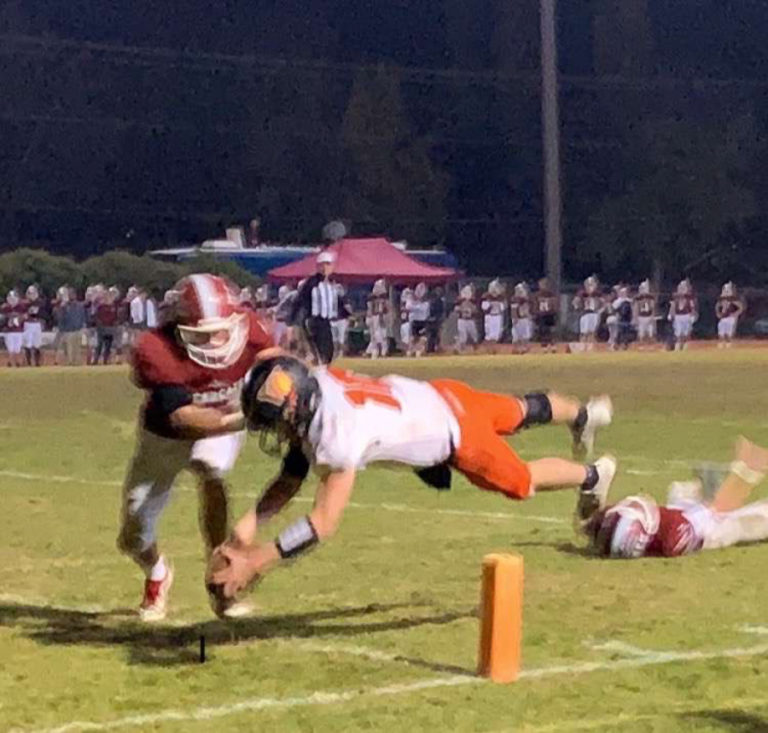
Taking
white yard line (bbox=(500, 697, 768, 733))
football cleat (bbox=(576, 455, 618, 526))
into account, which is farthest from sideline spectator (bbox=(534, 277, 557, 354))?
white yard line (bbox=(500, 697, 768, 733))

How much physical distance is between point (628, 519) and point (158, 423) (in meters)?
3.15

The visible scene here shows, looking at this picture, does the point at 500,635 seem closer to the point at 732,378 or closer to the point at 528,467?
the point at 528,467

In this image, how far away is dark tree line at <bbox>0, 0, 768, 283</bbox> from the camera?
6719cm

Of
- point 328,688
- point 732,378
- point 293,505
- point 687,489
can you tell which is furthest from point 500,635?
point 732,378

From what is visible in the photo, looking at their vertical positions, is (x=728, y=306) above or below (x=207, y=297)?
below

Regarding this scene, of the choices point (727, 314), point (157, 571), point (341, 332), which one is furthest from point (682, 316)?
point (157, 571)

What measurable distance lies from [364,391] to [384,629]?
132 centimetres

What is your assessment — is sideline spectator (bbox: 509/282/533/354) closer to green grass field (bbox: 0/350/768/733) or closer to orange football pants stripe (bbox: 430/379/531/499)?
green grass field (bbox: 0/350/768/733)

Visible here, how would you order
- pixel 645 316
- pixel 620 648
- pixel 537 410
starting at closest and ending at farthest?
pixel 620 648 → pixel 537 410 → pixel 645 316

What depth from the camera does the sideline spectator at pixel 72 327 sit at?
43219 millimetres

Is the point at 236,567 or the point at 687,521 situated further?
the point at 687,521

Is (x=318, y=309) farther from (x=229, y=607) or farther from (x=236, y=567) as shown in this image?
(x=236, y=567)

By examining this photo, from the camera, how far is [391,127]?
67.1 m

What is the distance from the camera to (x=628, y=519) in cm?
1067
